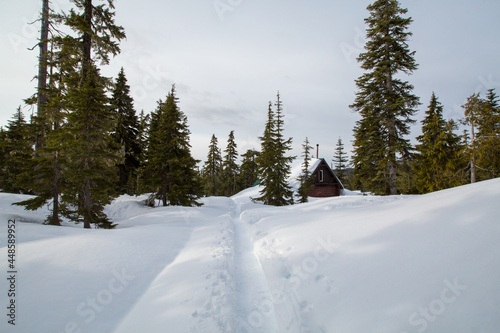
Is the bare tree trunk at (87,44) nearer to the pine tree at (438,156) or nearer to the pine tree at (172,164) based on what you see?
the pine tree at (172,164)

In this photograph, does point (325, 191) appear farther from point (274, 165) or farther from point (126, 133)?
point (126, 133)

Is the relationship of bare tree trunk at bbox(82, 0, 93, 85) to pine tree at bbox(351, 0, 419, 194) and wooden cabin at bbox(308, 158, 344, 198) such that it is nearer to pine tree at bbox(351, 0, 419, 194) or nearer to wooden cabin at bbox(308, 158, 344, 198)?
pine tree at bbox(351, 0, 419, 194)

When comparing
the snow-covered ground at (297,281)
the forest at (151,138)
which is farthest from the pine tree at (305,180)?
the snow-covered ground at (297,281)

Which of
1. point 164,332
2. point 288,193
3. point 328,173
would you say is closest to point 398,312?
point 164,332

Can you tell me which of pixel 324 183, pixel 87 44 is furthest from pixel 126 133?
pixel 324 183

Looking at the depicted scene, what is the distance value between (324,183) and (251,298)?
1253 inches

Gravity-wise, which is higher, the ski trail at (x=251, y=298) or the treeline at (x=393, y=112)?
the treeline at (x=393, y=112)

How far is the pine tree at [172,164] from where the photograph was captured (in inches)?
585

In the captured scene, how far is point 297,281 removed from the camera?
395 cm

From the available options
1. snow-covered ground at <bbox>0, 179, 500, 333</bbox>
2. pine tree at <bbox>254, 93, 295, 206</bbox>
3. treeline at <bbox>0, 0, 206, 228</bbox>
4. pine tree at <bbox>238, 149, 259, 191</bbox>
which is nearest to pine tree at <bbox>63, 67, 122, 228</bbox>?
treeline at <bbox>0, 0, 206, 228</bbox>

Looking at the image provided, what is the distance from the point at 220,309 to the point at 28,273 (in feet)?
12.5

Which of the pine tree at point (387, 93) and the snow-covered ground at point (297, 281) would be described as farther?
the pine tree at point (387, 93)

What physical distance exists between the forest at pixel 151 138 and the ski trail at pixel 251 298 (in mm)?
6584

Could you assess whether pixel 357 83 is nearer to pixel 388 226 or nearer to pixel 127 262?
pixel 388 226
